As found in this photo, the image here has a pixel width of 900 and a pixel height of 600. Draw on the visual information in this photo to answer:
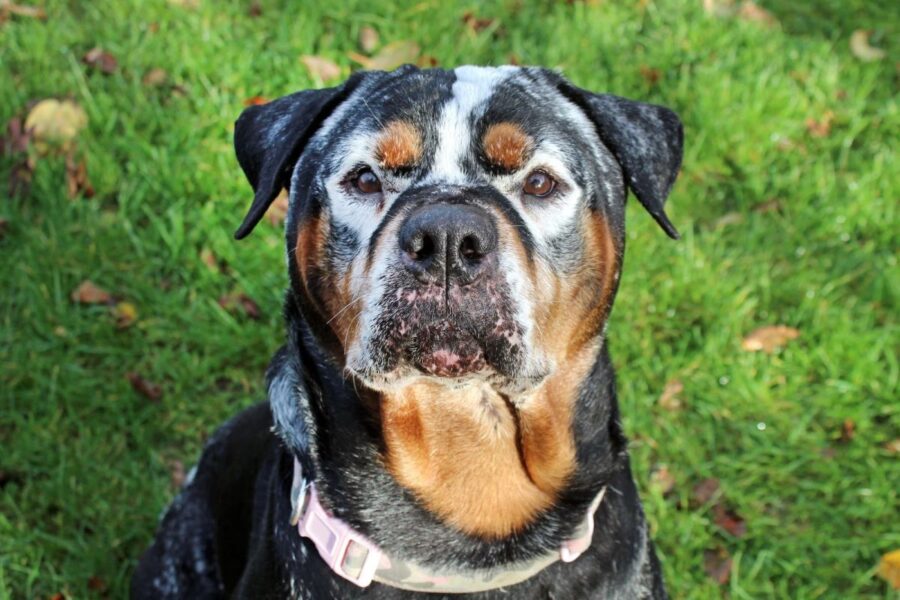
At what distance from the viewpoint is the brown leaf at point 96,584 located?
420 cm

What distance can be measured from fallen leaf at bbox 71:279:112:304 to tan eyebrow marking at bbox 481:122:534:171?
8.82 feet

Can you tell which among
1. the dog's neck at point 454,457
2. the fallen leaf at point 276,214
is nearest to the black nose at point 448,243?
the dog's neck at point 454,457

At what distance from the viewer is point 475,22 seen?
20.0 ft

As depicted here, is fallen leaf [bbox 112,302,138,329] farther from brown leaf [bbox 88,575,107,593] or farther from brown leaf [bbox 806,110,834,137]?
brown leaf [bbox 806,110,834,137]

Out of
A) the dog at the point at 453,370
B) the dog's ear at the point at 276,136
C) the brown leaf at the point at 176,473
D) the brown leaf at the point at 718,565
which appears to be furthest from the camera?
the brown leaf at the point at 176,473

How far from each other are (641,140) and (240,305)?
7.76ft

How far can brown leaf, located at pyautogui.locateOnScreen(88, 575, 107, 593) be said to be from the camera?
4203mm

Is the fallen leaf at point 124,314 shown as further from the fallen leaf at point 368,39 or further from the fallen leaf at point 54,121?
the fallen leaf at point 368,39

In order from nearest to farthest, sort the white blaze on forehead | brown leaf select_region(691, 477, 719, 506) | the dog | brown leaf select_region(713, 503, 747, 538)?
1. the dog
2. the white blaze on forehead
3. brown leaf select_region(713, 503, 747, 538)
4. brown leaf select_region(691, 477, 719, 506)

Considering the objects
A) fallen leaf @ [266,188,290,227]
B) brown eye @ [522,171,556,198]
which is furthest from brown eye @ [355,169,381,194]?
fallen leaf @ [266,188,290,227]

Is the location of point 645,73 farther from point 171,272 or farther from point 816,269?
point 171,272

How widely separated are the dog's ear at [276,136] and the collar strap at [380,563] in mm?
852

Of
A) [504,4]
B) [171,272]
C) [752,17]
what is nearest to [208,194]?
[171,272]

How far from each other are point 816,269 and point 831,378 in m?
0.63
